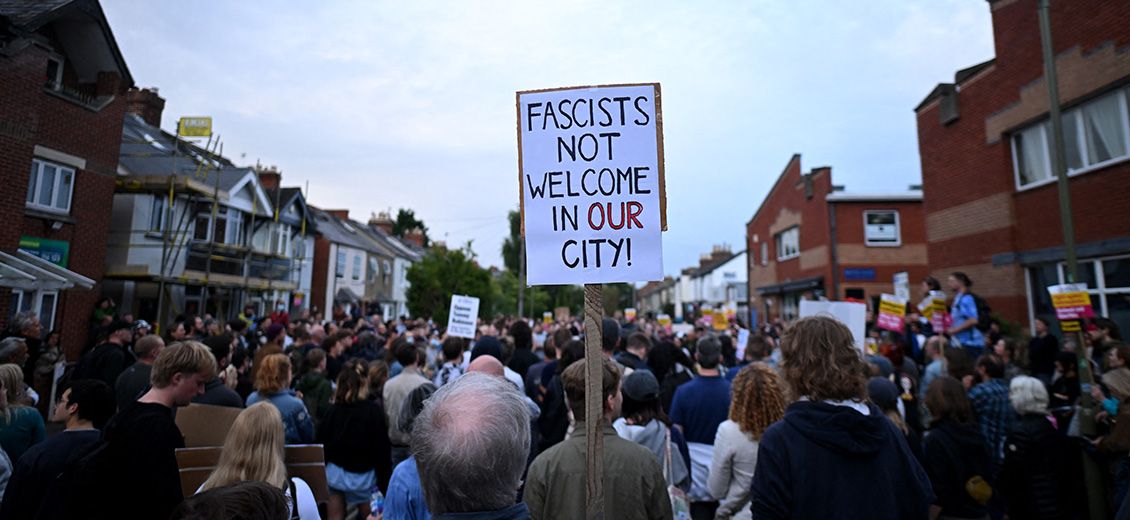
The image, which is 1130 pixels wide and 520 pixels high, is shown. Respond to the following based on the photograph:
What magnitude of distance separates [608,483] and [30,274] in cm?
1213

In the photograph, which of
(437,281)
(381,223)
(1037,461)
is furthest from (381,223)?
(1037,461)

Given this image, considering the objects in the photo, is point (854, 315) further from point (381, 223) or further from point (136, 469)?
point (381, 223)

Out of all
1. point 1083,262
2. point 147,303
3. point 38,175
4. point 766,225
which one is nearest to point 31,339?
point 38,175

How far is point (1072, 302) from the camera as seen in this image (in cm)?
594

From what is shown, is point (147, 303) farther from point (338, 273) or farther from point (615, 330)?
point (615, 330)

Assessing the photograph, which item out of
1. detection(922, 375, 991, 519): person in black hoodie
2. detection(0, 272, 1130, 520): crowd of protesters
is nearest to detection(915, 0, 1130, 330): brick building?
detection(0, 272, 1130, 520): crowd of protesters

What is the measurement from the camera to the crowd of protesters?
193 cm

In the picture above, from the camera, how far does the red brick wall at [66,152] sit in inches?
428

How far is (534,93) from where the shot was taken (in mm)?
2805

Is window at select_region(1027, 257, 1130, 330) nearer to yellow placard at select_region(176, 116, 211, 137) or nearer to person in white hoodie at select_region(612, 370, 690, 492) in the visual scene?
person in white hoodie at select_region(612, 370, 690, 492)

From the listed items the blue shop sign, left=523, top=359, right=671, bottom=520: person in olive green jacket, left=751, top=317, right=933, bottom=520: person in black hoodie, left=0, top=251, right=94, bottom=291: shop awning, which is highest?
the blue shop sign

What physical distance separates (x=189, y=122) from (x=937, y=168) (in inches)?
1001

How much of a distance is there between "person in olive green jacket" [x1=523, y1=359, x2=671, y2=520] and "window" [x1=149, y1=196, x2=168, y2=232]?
19.4 meters

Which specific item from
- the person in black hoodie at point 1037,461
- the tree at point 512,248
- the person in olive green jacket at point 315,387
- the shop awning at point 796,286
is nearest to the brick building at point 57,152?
the person in olive green jacket at point 315,387
